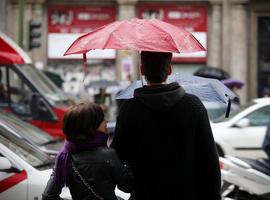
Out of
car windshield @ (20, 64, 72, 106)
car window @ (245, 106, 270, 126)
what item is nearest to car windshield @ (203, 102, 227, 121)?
car window @ (245, 106, 270, 126)

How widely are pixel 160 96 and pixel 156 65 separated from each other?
19cm

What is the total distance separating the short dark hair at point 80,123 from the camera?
4305mm

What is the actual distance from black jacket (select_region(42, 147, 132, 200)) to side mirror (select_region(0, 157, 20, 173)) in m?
1.92

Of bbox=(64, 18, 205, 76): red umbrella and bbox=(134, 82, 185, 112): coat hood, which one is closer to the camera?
bbox=(134, 82, 185, 112): coat hood

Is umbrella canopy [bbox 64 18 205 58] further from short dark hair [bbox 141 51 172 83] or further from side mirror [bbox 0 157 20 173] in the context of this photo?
side mirror [bbox 0 157 20 173]

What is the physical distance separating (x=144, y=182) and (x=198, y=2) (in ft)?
84.4

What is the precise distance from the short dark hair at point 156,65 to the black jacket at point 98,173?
466 millimetres

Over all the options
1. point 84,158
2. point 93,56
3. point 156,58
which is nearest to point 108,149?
point 84,158

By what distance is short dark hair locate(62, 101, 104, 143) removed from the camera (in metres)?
4.30

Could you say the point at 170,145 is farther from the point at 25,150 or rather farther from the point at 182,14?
the point at 182,14

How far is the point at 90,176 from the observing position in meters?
4.29

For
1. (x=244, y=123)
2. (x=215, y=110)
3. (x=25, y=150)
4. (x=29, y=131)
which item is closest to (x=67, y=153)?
(x=25, y=150)

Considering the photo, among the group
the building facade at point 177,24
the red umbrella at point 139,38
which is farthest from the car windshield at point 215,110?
the building facade at point 177,24

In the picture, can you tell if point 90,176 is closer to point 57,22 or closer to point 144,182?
point 144,182
